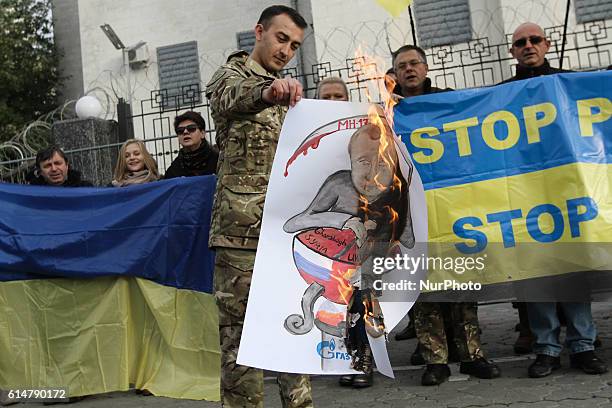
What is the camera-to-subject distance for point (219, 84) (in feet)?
9.79

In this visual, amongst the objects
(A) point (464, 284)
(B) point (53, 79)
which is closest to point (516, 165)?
(A) point (464, 284)

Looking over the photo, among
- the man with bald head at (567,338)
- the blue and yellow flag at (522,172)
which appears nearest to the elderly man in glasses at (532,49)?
the blue and yellow flag at (522,172)

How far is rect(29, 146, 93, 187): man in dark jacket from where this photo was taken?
5523 mm

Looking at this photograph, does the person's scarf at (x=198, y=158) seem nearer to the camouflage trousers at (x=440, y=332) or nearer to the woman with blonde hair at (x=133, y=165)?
the woman with blonde hair at (x=133, y=165)

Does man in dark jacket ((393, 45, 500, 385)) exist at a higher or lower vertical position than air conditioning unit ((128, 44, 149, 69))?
lower

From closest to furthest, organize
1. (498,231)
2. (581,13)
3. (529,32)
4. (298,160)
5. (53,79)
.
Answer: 1. (298,160)
2. (498,231)
3. (529,32)
4. (581,13)
5. (53,79)

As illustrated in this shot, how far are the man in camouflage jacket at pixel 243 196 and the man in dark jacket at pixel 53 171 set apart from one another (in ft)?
9.37

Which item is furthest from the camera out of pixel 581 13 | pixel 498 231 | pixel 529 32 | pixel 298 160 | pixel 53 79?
pixel 53 79

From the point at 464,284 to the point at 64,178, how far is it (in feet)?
10.3

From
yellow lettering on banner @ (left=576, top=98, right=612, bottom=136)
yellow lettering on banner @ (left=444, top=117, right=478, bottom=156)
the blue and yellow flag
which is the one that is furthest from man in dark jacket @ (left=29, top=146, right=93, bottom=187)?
yellow lettering on banner @ (left=576, top=98, right=612, bottom=136)

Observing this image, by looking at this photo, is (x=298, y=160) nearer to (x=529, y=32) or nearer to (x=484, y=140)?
(x=484, y=140)

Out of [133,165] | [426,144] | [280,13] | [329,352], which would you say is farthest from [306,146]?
[133,165]
